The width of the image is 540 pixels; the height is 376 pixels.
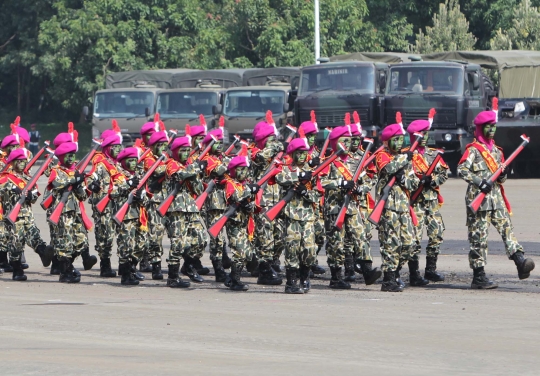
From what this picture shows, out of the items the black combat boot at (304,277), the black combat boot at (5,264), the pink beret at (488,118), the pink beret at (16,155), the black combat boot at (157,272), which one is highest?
the pink beret at (488,118)

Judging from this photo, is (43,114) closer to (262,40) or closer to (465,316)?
(262,40)

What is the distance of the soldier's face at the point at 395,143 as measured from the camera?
11250 millimetres

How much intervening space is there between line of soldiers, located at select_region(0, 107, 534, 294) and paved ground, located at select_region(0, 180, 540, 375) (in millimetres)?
323

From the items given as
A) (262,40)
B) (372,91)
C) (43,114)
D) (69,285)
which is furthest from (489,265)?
(43,114)

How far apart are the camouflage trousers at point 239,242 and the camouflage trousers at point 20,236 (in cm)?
260

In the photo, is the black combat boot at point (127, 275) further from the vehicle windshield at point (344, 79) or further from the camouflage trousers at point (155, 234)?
the vehicle windshield at point (344, 79)

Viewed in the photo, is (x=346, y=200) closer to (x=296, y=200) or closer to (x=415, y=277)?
(x=296, y=200)

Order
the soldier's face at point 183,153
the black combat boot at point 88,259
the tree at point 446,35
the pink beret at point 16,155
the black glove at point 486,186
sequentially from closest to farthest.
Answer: the black glove at point 486,186 → the soldier's face at point 183,153 → the pink beret at point 16,155 → the black combat boot at point 88,259 → the tree at point 446,35

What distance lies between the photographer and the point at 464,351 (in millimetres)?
7965

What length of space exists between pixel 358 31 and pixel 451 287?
29889mm

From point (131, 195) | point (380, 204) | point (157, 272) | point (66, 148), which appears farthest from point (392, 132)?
point (66, 148)

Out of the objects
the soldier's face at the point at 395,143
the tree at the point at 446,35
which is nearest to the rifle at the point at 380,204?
the soldier's face at the point at 395,143

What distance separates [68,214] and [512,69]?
18132mm

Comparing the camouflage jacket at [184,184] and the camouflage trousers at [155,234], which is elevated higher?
the camouflage jacket at [184,184]
